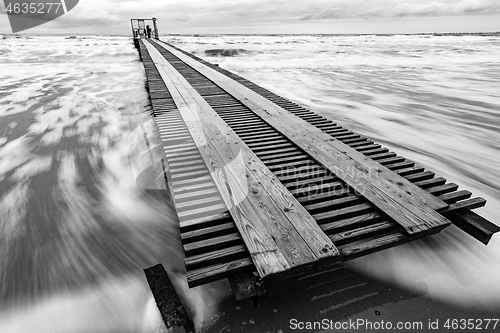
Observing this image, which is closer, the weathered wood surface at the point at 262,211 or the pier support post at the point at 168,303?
the pier support post at the point at 168,303

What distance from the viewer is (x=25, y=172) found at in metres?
4.38

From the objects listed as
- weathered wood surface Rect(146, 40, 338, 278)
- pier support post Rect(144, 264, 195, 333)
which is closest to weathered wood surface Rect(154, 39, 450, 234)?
weathered wood surface Rect(146, 40, 338, 278)

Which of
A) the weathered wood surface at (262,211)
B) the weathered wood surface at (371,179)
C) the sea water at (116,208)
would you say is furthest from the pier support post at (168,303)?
the weathered wood surface at (371,179)

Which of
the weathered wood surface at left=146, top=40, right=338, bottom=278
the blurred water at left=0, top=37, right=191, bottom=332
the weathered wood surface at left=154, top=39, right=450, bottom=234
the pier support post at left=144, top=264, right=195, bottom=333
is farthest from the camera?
the weathered wood surface at left=154, top=39, right=450, bottom=234

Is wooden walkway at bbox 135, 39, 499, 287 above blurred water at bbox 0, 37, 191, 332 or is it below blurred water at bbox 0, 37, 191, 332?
above

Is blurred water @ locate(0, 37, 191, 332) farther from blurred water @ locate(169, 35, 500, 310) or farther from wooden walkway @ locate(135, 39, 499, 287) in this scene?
blurred water @ locate(169, 35, 500, 310)

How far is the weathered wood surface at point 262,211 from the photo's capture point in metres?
2.01

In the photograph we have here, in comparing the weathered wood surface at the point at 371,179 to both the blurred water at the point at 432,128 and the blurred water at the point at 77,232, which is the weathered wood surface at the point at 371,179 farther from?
the blurred water at the point at 77,232

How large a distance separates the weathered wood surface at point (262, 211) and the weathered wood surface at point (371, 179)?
76 centimetres

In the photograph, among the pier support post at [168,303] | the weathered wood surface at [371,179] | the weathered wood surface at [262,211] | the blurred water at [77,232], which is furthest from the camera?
the weathered wood surface at [371,179]

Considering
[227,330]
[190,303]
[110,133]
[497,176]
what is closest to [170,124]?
[110,133]

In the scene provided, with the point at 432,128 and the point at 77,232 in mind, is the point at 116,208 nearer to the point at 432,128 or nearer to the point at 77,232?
the point at 77,232

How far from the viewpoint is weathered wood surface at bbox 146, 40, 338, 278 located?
2008 millimetres

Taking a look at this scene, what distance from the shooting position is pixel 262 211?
95.8 inches
